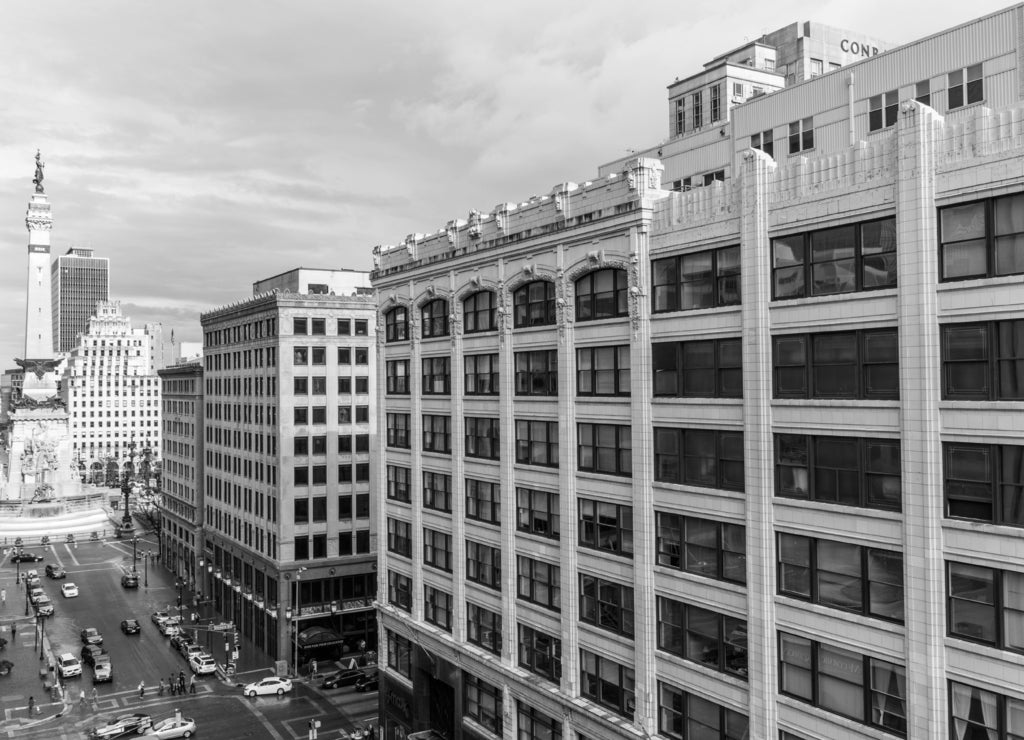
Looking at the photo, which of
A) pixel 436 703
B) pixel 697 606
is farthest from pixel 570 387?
pixel 436 703

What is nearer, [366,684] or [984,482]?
[984,482]

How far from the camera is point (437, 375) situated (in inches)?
1834

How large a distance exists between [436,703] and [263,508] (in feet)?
119

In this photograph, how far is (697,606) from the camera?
98.5 feet

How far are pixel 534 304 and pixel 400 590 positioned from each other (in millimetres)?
22297

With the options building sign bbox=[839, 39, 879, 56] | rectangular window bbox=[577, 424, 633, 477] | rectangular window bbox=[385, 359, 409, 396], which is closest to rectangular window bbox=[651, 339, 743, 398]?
rectangular window bbox=[577, 424, 633, 477]

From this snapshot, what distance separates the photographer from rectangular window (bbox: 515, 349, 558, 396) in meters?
37.5

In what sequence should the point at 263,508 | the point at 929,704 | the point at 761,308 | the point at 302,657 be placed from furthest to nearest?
1. the point at 263,508
2. the point at 302,657
3. the point at 761,308
4. the point at 929,704

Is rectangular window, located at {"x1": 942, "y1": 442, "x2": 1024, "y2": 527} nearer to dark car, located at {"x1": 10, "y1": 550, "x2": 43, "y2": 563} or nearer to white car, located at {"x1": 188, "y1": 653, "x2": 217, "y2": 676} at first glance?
white car, located at {"x1": 188, "y1": 653, "x2": 217, "y2": 676}

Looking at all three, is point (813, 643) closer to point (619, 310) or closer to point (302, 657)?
point (619, 310)

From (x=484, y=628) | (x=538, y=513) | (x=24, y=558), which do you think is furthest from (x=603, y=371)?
(x=24, y=558)

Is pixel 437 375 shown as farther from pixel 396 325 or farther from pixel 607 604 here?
pixel 607 604

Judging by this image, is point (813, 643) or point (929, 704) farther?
point (813, 643)

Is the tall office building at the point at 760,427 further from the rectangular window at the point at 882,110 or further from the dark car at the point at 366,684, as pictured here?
the dark car at the point at 366,684
